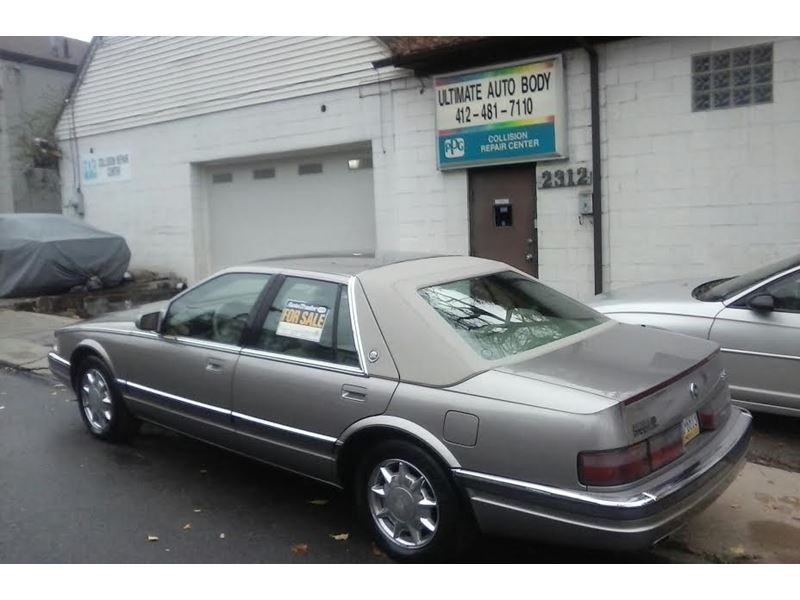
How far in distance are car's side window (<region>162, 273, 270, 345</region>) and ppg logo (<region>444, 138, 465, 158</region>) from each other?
561 cm

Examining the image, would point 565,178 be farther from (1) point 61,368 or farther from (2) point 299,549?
(2) point 299,549

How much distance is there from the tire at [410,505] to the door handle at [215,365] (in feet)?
3.88

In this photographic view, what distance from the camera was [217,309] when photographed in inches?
180

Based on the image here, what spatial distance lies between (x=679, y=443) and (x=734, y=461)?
44 centimetres

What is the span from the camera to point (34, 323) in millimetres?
10898

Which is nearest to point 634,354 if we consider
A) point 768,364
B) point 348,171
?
point 768,364

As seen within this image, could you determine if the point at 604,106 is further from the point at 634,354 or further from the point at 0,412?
the point at 0,412

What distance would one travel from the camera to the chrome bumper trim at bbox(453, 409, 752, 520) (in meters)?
2.84

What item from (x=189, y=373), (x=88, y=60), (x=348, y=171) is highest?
(x=88, y=60)

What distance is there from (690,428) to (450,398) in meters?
1.12

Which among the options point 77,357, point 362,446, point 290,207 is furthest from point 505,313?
point 290,207

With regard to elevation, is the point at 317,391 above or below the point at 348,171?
below

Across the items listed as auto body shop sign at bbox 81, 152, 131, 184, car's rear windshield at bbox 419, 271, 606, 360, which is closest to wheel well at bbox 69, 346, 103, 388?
car's rear windshield at bbox 419, 271, 606, 360

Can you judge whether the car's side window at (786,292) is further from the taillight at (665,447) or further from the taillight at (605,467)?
the taillight at (605,467)
